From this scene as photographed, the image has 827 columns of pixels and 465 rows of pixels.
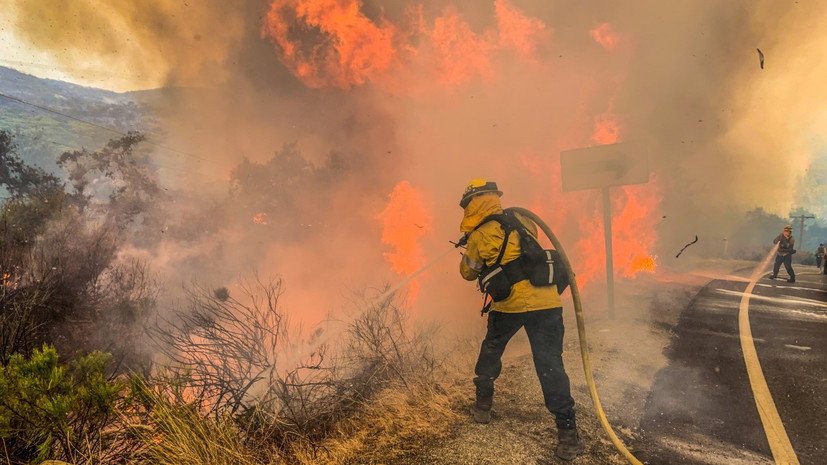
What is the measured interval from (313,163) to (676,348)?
14.5 m

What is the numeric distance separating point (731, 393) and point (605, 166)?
3.97 m

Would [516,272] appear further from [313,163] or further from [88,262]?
[313,163]

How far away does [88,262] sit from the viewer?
9016mm

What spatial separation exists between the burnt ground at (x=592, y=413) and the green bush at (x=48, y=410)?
1.83 meters

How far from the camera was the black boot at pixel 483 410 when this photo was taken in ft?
10.9

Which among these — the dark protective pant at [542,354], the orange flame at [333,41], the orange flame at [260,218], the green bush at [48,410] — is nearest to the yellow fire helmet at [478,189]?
the dark protective pant at [542,354]

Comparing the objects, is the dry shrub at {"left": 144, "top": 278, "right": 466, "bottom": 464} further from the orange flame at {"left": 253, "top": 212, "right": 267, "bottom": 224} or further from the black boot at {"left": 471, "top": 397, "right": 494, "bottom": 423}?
the orange flame at {"left": 253, "top": 212, "right": 267, "bottom": 224}

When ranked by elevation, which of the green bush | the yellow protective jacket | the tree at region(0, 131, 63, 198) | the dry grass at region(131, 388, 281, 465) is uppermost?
the tree at region(0, 131, 63, 198)

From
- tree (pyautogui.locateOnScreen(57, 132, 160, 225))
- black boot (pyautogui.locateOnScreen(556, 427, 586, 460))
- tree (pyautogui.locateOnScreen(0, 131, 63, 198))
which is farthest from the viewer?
tree (pyautogui.locateOnScreen(57, 132, 160, 225))

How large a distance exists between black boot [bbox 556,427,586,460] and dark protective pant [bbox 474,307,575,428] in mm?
41

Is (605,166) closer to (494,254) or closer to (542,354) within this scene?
(494,254)

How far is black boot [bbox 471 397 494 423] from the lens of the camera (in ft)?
10.9

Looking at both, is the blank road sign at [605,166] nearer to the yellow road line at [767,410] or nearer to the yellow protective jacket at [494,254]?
the yellow road line at [767,410]

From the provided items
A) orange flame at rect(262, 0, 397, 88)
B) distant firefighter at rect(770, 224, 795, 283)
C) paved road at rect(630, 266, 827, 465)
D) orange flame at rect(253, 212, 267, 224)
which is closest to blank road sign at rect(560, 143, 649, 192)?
paved road at rect(630, 266, 827, 465)
